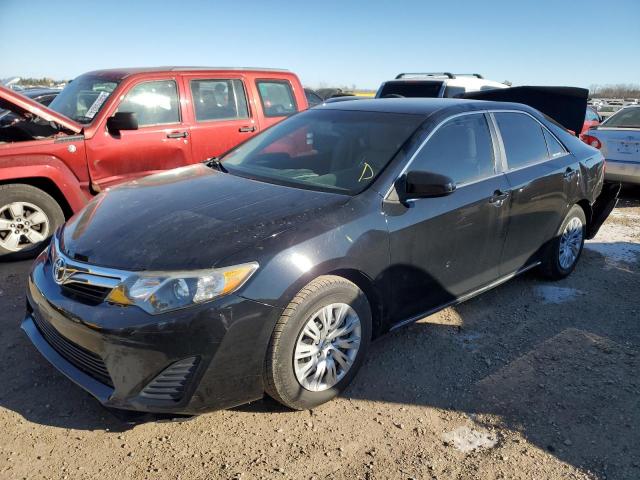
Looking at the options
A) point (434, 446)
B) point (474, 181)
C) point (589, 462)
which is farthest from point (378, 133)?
point (589, 462)

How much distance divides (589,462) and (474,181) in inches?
71.5

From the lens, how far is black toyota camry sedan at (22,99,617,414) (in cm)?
231

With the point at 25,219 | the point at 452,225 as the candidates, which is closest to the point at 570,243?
the point at 452,225

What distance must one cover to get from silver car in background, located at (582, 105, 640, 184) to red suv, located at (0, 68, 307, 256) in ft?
16.5

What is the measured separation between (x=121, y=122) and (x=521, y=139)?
12.2 ft

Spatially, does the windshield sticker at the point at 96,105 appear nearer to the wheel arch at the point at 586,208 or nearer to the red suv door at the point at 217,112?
the red suv door at the point at 217,112

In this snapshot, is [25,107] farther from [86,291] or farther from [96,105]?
[86,291]

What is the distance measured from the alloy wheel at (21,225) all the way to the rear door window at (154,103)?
1.37m

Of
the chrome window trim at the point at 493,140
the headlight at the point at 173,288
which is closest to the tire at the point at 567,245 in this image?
the chrome window trim at the point at 493,140

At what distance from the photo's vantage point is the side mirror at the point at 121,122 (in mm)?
4988

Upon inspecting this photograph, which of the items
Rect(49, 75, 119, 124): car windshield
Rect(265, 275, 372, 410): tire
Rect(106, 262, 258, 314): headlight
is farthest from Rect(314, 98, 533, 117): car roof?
Rect(49, 75, 119, 124): car windshield

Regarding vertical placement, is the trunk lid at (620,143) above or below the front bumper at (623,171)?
above

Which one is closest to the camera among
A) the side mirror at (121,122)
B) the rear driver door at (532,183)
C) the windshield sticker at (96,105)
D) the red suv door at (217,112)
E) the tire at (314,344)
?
the tire at (314,344)

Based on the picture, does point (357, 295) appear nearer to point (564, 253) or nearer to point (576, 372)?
point (576, 372)
